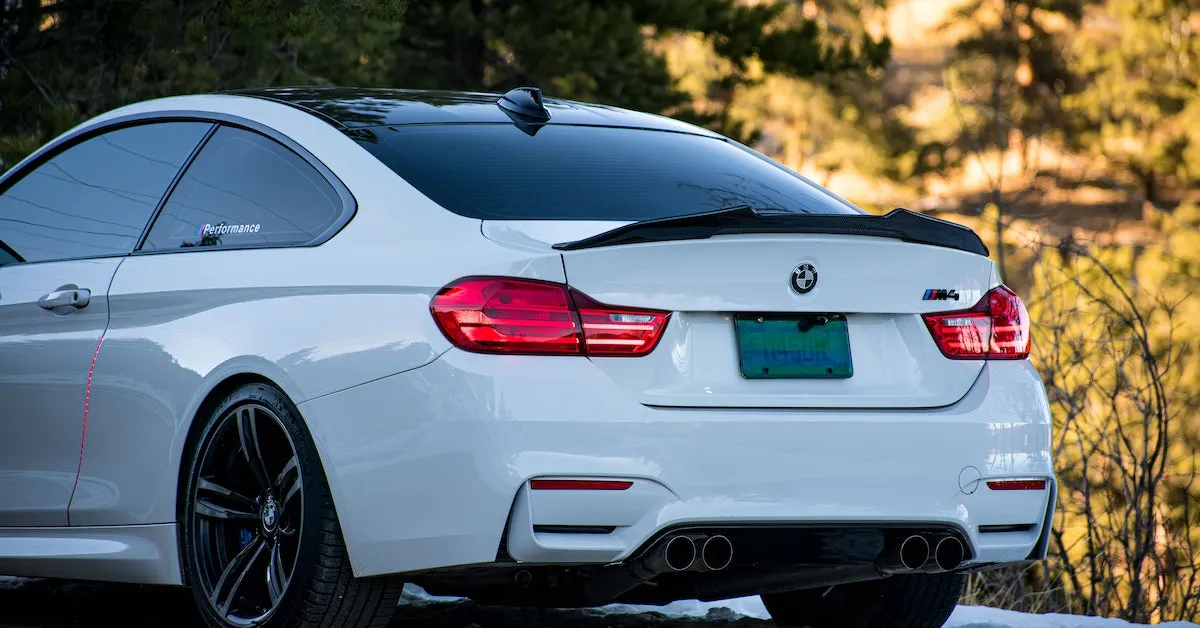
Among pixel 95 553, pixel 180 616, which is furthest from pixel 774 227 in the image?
pixel 180 616

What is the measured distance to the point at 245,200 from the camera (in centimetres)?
454

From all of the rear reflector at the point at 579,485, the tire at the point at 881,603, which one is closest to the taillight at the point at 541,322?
the rear reflector at the point at 579,485

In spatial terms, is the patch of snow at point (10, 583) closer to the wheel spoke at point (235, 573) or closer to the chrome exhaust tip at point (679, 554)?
the wheel spoke at point (235, 573)

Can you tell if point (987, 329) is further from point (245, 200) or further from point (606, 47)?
point (606, 47)

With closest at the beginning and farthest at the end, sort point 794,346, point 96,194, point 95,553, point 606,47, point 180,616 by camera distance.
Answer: point 794,346
point 95,553
point 96,194
point 180,616
point 606,47

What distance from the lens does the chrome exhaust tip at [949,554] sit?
3.92m

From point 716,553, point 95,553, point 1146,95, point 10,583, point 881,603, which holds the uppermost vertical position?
point 716,553

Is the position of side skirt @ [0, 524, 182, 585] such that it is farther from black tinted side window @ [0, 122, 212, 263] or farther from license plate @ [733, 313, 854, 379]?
license plate @ [733, 313, 854, 379]

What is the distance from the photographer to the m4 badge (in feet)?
13.0

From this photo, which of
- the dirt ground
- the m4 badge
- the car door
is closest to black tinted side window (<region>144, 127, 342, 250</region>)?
the car door

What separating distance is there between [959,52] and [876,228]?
127 ft

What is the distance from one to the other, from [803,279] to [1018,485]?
785 mm

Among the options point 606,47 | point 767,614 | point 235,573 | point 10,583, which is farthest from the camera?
point 606,47

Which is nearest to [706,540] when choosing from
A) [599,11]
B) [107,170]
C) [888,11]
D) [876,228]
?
[876,228]
